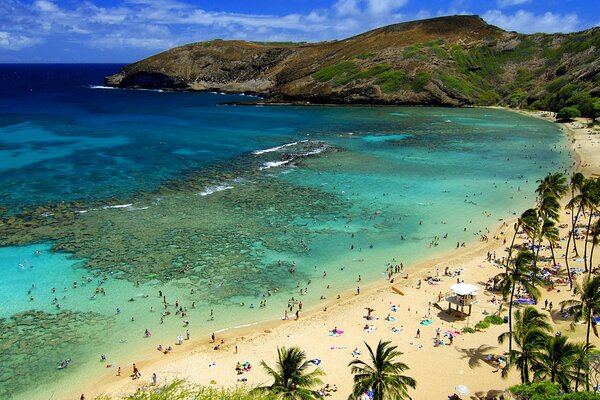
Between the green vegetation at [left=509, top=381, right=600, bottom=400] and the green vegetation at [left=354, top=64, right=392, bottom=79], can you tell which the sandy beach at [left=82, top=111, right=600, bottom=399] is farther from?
the green vegetation at [left=354, top=64, right=392, bottom=79]

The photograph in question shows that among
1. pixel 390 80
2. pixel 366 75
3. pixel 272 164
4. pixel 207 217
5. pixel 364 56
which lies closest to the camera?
pixel 207 217

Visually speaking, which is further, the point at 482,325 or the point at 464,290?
the point at 464,290

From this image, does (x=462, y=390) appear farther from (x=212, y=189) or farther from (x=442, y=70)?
(x=442, y=70)

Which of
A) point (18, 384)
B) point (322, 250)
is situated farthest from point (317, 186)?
point (18, 384)

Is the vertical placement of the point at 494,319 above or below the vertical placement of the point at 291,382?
below

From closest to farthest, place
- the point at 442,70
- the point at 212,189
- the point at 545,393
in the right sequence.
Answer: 1. the point at 545,393
2. the point at 212,189
3. the point at 442,70

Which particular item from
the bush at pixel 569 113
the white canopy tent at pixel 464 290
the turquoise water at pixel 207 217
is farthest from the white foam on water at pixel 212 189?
the bush at pixel 569 113

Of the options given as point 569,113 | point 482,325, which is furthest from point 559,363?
point 569,113
